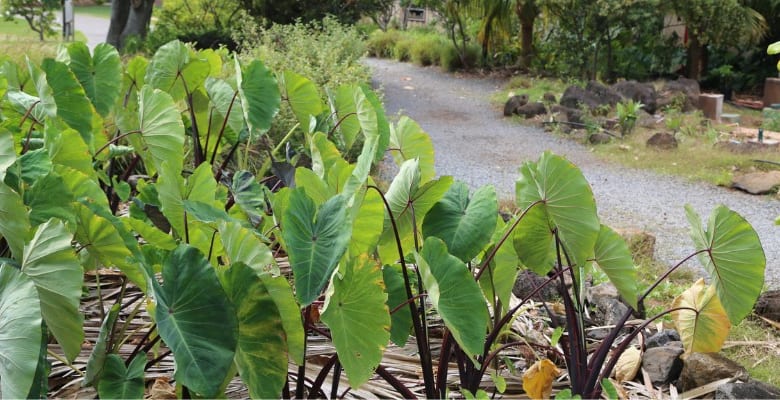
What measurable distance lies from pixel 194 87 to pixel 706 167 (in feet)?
17.8

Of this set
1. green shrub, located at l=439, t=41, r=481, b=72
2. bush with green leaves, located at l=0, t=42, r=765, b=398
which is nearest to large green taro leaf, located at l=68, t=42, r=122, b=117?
bush with green leaves, located at l=0, t=42, r=765, b=398

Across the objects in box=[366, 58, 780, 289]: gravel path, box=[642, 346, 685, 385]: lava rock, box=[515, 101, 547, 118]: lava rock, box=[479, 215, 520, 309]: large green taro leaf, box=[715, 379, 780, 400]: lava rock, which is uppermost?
box=[479, 215, 520, 309]: large green taro leaf

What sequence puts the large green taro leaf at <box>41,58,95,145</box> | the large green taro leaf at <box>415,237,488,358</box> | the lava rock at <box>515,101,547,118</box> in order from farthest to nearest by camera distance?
the lava rock at <box>515,101,547,118</box> < the large green taro leaf at <box>41,58,95,145</box> < the large green taro leaf at <box>415,237,488,358</box>

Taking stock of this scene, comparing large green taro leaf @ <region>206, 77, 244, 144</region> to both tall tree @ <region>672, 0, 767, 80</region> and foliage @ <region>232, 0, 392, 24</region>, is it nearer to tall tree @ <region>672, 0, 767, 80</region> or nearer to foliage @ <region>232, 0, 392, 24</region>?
tall tree @ <region>672, 0, 767, 80</region>

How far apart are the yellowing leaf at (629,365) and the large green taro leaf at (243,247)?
3.86ft

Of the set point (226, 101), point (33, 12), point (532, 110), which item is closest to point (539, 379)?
point (226, 101)

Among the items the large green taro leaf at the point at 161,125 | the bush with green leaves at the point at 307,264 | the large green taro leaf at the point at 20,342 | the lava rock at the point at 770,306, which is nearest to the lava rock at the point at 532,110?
the lava rock at the point at 770,306

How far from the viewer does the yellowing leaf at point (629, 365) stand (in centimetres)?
217

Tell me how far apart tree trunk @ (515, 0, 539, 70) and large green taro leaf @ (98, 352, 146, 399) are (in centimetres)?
1269

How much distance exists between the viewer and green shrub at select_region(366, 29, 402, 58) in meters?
17.8

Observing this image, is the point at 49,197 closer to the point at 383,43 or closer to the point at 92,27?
the point at 383,43

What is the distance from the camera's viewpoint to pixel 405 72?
580 inches

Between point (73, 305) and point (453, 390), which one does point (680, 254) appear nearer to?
point (453, 390)

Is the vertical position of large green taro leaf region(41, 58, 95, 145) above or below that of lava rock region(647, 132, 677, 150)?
above
